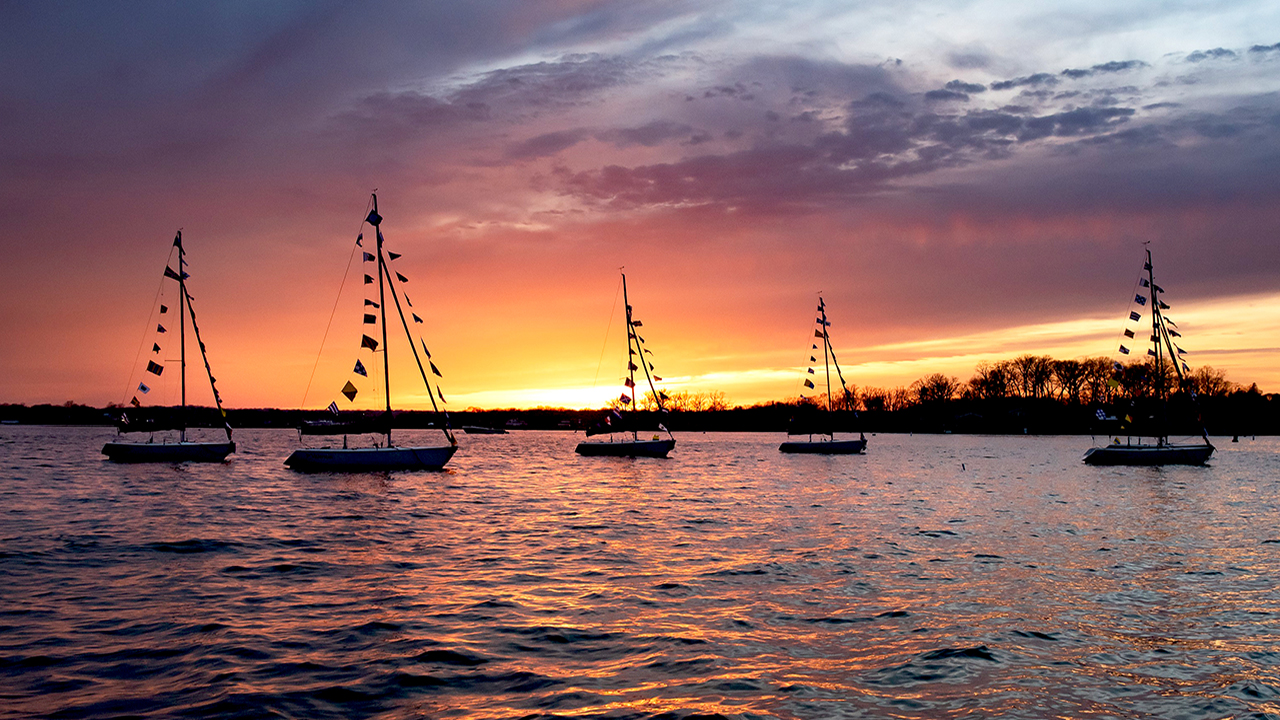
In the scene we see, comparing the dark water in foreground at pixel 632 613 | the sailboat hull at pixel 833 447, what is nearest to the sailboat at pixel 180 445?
the dark water in foreground at pixel 632 613

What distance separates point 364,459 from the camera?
200ft

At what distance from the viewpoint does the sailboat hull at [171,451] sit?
73375mm

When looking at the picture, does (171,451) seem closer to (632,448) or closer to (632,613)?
(632,448)

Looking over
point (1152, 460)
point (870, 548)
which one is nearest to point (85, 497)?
Result: point (870, 548)

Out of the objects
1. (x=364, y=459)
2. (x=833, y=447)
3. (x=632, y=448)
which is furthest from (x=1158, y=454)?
(x=364, y=459)

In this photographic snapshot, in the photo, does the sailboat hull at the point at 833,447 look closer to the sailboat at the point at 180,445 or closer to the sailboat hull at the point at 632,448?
the sailboat hull at the point at 632,448

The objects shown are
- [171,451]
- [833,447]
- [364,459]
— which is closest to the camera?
[364,459]

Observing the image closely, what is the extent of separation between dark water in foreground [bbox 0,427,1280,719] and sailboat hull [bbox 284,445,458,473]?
22.9m

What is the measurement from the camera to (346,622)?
15.8 meters

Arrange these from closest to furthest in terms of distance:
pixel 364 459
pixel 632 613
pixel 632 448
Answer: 1. pixel 632 613
2. pixel 364 459
3. pixel 632 448

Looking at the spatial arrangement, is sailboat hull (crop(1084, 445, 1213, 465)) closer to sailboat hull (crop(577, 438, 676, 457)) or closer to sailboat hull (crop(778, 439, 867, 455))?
sailboat hull (crop(778, 439, 867, 455))

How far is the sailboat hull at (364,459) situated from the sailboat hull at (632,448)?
30.2m

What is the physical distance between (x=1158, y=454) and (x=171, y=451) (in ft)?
317

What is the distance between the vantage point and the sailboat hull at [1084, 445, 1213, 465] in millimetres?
78688
